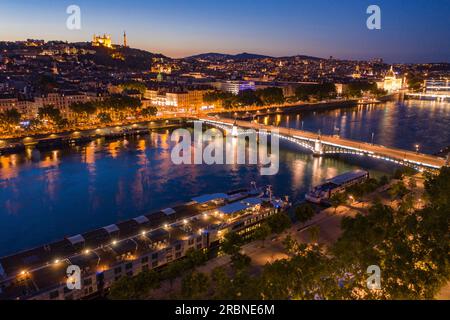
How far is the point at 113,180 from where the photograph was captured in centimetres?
1296

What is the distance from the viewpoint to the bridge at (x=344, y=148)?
12961 millimetres

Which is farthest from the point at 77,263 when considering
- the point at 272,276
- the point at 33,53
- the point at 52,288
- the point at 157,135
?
the point at 33,53

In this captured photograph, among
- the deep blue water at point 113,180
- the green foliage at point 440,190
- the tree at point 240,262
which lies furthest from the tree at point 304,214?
the deep blue water at point 113,180

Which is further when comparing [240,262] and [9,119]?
[9,119]

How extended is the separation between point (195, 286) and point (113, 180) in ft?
26.8

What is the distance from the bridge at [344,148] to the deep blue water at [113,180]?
20.1 inches

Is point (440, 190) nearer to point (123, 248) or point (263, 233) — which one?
point (263, 233)

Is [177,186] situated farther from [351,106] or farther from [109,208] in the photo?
[351,106]

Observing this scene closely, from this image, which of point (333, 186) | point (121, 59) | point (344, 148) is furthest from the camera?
point (121, 59)

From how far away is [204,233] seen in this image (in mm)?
A: 7996

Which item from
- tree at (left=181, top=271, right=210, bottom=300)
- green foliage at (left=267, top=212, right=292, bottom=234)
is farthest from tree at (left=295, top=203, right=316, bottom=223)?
tree at (left=181, top=271, right=210, bottom=300)

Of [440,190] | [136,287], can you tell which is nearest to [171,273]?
[136,287]

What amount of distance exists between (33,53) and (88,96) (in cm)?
4176

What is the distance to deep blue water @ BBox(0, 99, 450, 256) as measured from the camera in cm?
980
